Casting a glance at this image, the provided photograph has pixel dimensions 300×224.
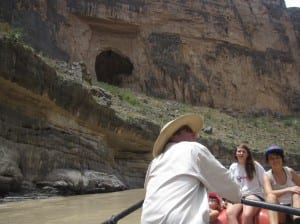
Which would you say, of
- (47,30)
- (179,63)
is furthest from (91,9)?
(179,63)

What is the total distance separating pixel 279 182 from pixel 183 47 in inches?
1159

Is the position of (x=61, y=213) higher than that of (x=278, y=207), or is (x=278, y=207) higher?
(x=278, y=207)

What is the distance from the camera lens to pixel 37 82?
10.6 meters

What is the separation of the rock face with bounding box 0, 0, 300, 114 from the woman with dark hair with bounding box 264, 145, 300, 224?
23323mm

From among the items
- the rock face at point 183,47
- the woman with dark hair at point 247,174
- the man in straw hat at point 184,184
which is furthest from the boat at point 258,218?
the rock face at point 183,47

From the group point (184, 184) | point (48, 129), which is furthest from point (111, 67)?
point (184, 184)

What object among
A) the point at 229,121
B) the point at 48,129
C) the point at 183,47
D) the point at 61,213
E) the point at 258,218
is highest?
the point at 183,47

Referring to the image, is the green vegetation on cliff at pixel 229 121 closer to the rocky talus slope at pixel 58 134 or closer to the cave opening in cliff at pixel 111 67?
the rocky talus slope at pixel 58 134

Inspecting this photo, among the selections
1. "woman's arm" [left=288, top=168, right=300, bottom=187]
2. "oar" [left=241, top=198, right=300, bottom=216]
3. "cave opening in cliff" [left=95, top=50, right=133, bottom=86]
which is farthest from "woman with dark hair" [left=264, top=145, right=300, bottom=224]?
"cave opening in cliff" [left=95, top=50, right=133, bottom=86]

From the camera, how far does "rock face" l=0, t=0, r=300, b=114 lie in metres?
29.2

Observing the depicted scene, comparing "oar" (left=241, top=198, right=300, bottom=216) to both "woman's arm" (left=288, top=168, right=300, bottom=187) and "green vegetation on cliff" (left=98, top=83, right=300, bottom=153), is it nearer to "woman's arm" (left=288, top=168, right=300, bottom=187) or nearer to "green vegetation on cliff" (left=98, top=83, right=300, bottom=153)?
"woman's arm" (left=288, top=168, right=300, bottom=187)

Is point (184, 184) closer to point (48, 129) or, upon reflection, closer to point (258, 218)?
point (258, 218)

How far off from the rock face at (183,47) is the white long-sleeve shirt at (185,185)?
2453cm

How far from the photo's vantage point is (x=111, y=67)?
1367 inches
